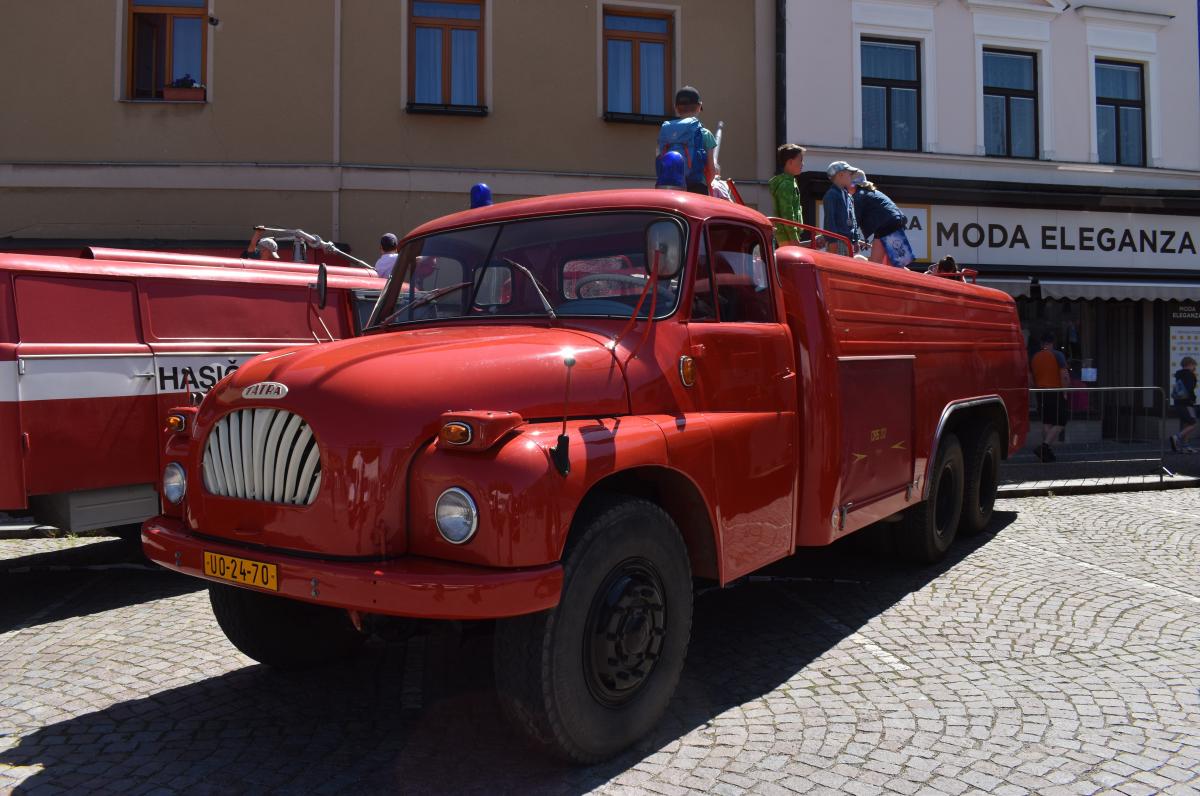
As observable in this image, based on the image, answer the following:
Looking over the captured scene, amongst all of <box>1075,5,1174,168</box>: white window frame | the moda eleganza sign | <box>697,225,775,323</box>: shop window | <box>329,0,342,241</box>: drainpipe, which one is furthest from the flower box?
<box>1075,5,1174,168</box>: white window frame

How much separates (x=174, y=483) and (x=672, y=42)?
11.8 m

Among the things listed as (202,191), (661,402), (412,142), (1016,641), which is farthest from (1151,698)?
(202,191)

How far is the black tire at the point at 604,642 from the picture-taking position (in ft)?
10.6

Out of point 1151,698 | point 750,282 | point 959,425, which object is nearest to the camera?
point 1151,698

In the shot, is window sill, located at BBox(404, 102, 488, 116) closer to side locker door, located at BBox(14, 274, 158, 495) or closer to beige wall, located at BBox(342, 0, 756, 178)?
beige wall, located at BBox(342, 0, 756, 178)

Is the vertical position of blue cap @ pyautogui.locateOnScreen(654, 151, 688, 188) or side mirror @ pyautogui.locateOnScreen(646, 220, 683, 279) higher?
blue cap @ pyautogui.locateOnScreen(654, 151, 688, 188)

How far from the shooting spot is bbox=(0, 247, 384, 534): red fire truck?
559 cm

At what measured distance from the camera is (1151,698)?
4.20 m

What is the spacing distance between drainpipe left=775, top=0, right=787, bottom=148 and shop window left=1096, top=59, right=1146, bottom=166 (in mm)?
6150

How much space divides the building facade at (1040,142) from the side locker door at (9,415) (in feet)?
37.3

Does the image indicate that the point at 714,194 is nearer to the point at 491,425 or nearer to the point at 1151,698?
the point at 491,425

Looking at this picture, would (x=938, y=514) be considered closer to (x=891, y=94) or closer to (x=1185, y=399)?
(x=891, y=94)

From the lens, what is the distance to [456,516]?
3.11m

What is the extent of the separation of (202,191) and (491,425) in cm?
1100
